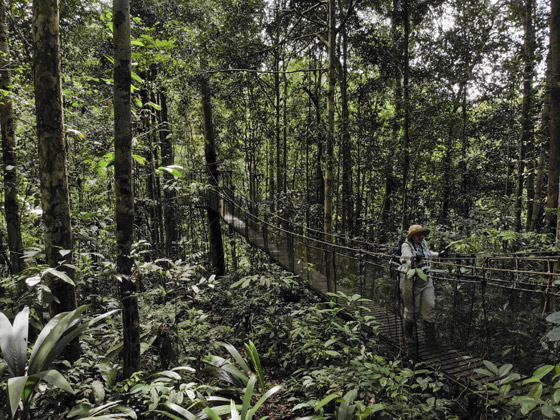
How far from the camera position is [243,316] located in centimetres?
398

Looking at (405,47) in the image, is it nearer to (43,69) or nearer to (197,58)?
(197,58)

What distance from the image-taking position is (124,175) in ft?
5.80

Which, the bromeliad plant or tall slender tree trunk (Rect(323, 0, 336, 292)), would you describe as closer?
the bromeliad plant

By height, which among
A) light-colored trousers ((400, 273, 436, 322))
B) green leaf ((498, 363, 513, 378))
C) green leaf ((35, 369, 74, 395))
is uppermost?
green leaf ((35, 369, 74, 395))

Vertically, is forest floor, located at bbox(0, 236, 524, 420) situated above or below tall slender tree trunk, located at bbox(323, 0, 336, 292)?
below

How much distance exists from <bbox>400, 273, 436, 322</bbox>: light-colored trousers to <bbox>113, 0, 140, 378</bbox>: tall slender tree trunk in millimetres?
2007

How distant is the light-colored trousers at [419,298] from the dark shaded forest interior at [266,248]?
0.02 meters

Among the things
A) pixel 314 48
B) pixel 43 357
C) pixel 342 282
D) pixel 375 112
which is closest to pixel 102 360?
pixel 43 357

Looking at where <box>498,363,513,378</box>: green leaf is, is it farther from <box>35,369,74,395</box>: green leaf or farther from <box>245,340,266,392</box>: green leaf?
<box>35,369,74,395</box>: green leaf

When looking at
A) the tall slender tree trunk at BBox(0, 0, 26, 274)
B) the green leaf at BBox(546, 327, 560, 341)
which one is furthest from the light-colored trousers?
the tall slender tree trunk at BBox(0, 0, 26, 274)

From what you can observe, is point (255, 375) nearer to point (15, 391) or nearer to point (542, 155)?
point (15, 391)

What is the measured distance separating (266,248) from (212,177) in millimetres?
2207

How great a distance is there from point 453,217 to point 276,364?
4.33 m

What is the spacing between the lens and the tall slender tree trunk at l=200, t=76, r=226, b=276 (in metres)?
6.09
